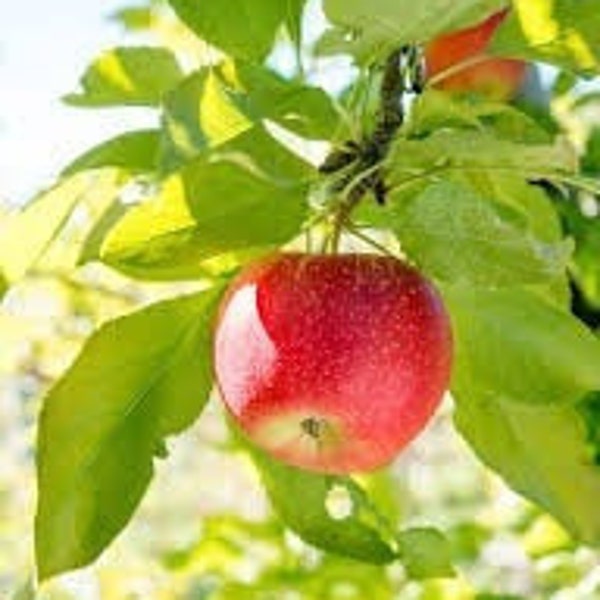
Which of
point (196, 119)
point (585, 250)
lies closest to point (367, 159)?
point (196, 119)

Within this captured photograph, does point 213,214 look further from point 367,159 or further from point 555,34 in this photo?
point 555,34

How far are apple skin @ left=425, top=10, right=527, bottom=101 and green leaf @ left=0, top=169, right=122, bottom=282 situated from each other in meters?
0.34

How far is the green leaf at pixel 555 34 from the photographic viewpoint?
1.00 metres

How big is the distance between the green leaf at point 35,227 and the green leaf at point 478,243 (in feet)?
0.79

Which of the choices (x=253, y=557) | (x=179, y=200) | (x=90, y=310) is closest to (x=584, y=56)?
(x=179, y=200)

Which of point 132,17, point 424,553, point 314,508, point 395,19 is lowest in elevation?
point 424,553

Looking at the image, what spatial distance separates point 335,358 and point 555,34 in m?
0.26

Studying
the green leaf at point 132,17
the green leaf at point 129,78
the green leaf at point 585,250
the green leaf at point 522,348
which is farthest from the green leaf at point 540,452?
the green leaf at point 132,17

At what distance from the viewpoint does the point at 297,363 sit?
3.08 ft

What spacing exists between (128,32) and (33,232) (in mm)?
833

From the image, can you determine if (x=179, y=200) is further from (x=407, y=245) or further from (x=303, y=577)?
(x=303, y=577)

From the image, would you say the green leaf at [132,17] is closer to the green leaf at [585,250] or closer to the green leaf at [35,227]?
the green leaf at [585,250]

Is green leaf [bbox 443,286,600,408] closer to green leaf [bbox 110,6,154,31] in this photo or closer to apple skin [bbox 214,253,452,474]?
apple skin [bbox 214,253,452,474]

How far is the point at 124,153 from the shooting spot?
106 centimetres
